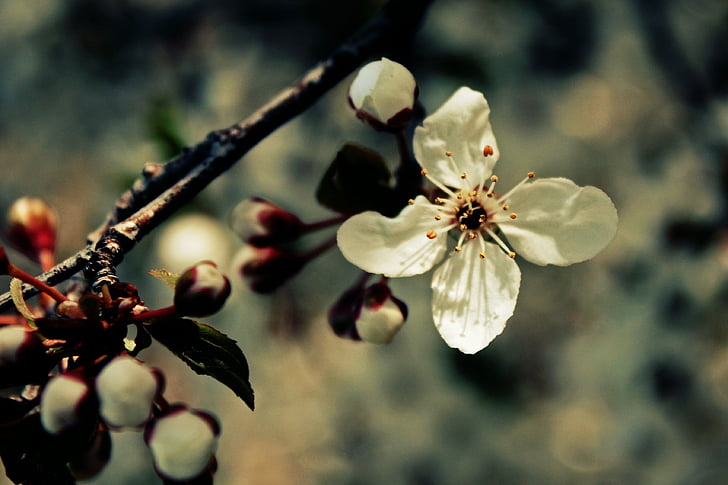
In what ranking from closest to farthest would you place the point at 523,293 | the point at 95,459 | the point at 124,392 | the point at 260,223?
the point at 124,392 < the point at 95,459 < the point at 260,223 < the point at 523,293

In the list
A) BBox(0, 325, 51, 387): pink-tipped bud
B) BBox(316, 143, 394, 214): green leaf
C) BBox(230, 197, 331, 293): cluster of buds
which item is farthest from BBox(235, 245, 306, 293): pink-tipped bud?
BBox(0, 325, 51, 387): pink-tipped bud

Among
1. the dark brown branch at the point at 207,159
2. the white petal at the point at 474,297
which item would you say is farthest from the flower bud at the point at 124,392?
the white petal at the point at 474,297

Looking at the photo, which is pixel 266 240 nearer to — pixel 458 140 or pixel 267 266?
pixel 267 266

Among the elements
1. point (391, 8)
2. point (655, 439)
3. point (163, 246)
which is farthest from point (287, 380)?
point (391, 8)

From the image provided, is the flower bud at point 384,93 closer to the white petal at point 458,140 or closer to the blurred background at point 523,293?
the white petal at point 458,140

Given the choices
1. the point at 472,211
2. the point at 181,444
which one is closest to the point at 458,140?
the point at 472,211
